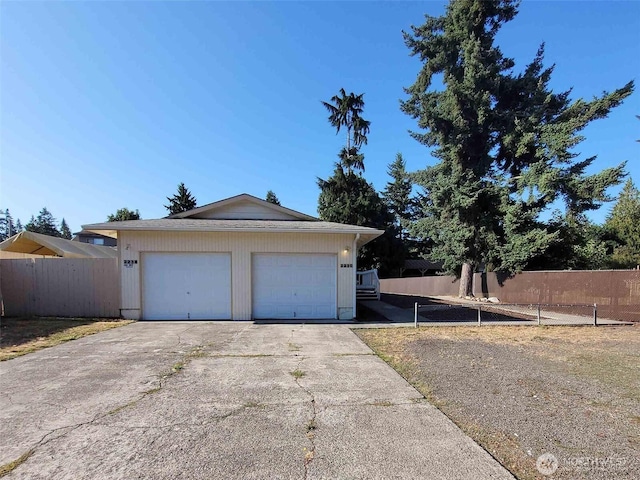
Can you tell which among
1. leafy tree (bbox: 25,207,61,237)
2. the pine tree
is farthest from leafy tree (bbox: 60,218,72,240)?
the pine tree

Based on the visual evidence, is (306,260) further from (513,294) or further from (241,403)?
(513,294)

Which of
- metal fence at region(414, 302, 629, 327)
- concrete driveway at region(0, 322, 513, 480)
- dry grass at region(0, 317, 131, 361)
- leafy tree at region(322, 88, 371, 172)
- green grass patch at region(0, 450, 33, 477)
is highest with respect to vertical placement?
leafy tree at region(322, 88, 371, 172)

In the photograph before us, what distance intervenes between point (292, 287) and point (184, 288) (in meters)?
3.44

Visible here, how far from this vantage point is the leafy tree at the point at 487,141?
15289 mm

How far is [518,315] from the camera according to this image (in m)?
12.1

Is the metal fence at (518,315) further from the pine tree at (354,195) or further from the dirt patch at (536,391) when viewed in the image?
the pine tree at (354,195)

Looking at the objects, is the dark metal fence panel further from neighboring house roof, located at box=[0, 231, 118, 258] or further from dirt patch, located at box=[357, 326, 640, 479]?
neighboring house roof, located at box=[0, 231, 118, 258]

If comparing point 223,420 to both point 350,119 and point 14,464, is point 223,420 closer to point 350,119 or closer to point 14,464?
point 14,464

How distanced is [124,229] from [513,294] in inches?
653

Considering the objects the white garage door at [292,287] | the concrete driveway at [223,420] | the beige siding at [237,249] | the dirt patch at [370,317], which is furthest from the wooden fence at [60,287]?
the dirt patch at [370,317]

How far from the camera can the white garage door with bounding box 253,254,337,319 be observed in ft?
34.7

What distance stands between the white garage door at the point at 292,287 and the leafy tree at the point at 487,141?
10319mm

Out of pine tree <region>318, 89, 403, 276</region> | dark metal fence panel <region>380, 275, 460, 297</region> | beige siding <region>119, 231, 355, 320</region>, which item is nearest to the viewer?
beige siding <region>119, 231, 355, 320</region>

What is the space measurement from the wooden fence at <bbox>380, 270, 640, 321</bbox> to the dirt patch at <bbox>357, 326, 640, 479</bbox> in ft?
12.3
